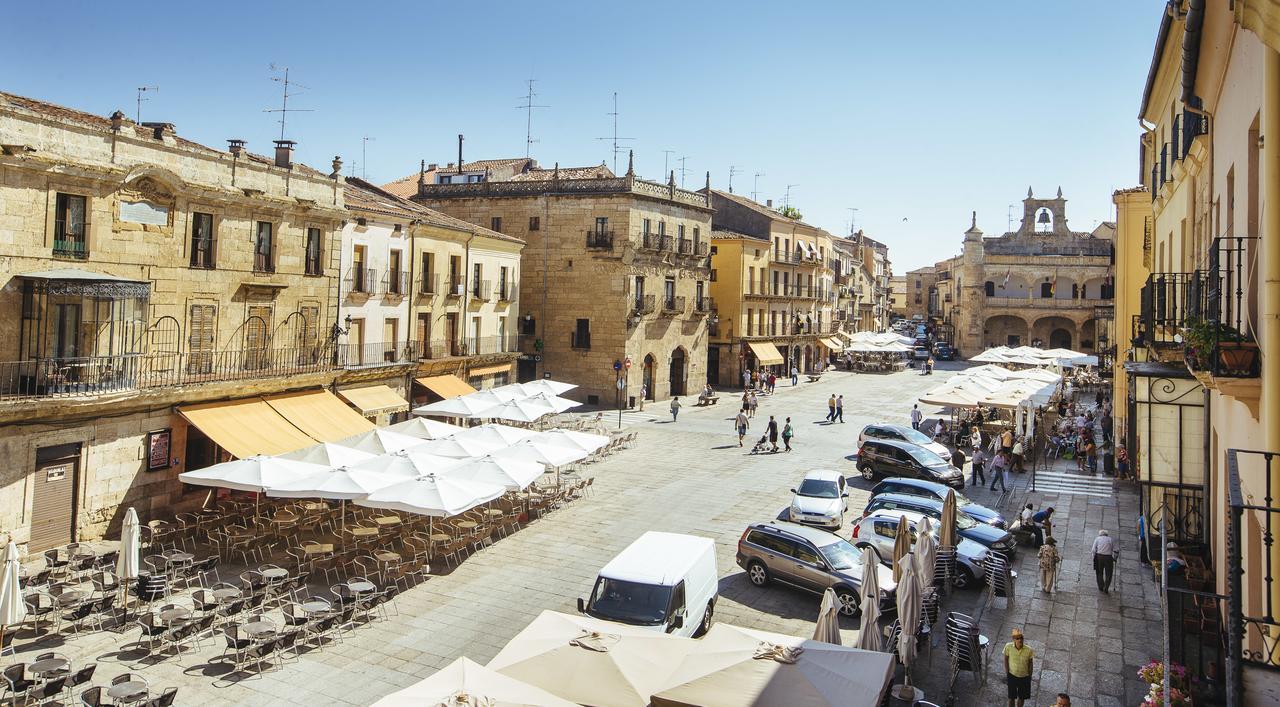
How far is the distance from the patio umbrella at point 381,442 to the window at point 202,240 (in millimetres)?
6165

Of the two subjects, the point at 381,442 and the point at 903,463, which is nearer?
the point at 381,442

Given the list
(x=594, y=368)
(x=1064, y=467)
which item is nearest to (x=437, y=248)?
(x=594, y=368)

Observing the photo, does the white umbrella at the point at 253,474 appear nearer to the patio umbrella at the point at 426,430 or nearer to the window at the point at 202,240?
the patio umbrella at the point at 426,430

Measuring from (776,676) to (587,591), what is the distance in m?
7.38

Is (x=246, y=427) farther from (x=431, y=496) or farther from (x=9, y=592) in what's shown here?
(x=9, y=592)

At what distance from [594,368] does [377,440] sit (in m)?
23.7

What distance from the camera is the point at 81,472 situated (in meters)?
19.1

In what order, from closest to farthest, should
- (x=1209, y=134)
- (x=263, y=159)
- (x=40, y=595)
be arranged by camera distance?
(x=1209, y=134)
(x=40, y=595)
(x=263, y=159)

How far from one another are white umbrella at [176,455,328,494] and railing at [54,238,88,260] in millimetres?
5651

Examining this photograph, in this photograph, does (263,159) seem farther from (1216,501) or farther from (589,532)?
(1216,501)

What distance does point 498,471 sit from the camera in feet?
64.8

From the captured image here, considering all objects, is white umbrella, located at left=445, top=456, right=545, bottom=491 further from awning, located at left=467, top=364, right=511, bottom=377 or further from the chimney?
awning, located at left=467, top=364, right=511, bottom=377

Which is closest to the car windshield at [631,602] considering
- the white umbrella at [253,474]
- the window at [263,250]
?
the white umbrella at [253,474]

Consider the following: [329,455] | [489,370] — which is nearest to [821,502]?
[329,455]
